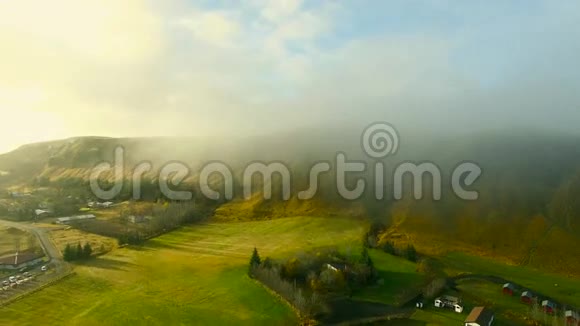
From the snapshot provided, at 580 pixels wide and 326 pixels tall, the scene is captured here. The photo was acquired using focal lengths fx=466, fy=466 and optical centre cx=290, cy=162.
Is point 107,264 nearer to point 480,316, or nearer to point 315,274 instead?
point 315,274

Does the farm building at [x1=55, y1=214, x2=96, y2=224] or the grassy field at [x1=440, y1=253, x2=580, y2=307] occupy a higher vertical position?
the farm building at [x1=55, y1=214, x2=96, y2=224]

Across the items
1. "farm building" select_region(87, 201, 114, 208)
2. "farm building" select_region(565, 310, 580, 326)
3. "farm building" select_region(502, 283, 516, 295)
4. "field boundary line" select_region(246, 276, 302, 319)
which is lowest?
"farm building" select_region(565, 310, 580, 326)

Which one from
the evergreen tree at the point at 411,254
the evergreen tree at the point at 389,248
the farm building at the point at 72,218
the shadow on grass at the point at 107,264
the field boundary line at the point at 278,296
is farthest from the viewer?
the farm building at the point at 72,218

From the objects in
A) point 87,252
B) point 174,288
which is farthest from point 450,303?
point 87,252

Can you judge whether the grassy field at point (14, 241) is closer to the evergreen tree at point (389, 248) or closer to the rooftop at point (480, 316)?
the evergreen tree at point (389, 248)

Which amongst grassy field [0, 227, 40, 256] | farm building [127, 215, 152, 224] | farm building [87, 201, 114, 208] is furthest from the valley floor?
farm building [87, 201, 114, 208]

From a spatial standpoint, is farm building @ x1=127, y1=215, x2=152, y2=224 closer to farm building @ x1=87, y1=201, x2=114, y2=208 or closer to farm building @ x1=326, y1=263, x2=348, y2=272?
farm building @ x1=87, y1=201, x2=114, y2=208

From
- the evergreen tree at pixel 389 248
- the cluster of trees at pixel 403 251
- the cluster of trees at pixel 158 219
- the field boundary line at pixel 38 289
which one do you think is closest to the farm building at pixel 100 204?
the cluster of trees at pixel 158 219
